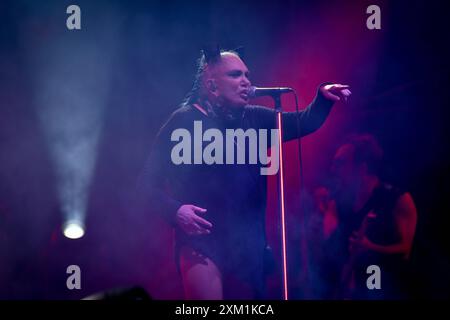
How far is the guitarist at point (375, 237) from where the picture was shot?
3.48m

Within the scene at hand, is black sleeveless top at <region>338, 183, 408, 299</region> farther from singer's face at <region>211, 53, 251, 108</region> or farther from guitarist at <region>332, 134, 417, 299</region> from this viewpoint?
singer's face at <region>211, 53, 251, 108</region>

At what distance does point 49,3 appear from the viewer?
11.7 ft

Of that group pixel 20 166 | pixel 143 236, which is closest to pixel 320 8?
pixel 143 236

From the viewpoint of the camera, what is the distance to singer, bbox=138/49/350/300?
3455 mm

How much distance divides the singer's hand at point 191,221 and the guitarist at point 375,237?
3.14 ft

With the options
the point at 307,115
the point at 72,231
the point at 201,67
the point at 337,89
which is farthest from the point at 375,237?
the point at 72,231

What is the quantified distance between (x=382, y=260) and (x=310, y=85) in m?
1.37

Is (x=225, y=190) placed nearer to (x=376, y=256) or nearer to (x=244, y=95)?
(x=244, y=95)

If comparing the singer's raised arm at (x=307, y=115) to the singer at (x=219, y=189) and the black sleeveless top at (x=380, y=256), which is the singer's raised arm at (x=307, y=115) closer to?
the singer at (x=219, y=189)

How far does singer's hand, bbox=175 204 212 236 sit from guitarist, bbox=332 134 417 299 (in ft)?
3.14

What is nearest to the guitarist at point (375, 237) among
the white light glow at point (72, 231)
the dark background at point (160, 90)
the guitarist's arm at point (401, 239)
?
the guitarist's arm at point (401, 239)

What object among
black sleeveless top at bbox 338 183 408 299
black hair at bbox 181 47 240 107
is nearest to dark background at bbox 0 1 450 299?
black hair at bbox 181 47 240 107

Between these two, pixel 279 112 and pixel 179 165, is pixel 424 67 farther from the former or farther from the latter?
pixel 179 165

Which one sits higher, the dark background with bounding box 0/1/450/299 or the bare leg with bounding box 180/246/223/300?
the dark background with bounding box 0/1/450/299
